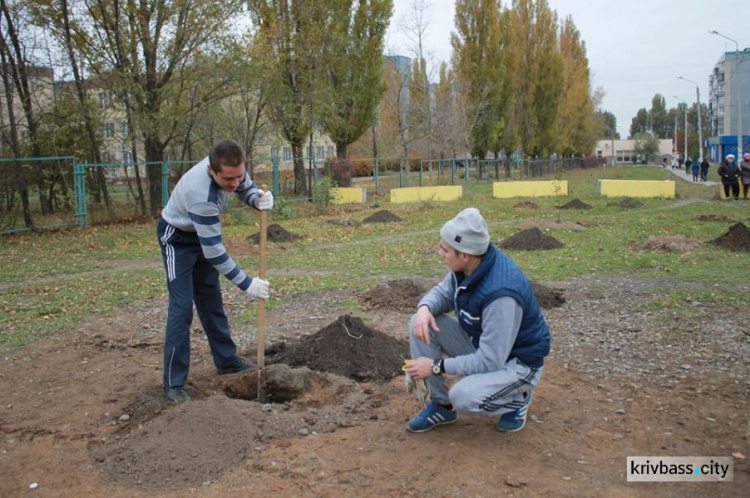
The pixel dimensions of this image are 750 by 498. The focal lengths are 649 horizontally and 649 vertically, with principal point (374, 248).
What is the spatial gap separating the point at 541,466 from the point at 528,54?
52788 mm

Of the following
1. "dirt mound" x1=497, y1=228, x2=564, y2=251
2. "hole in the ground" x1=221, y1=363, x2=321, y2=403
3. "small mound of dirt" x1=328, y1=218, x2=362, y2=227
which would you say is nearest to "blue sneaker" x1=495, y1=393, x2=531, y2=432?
"hole in the ground" x1=221, y1=363, x2=321, y2=403

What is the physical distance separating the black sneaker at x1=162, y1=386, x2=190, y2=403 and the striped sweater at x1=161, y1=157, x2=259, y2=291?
851mm

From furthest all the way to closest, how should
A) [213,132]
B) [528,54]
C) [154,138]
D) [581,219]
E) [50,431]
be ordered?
1. [528,54]
2. [213,132]
3. [154,138]
4. [581,219]
5. [50,431]

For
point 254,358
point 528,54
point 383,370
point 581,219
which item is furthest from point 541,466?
point 528,54

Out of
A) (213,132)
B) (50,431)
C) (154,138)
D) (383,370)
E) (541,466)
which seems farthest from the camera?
(213,132)

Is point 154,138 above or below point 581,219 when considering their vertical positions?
above

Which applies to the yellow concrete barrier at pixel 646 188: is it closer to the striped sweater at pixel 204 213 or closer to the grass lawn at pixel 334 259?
the grass lawn at pixel 334 259

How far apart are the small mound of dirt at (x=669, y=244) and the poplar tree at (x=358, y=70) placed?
18753 millimetres

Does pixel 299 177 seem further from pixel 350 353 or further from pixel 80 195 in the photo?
pixel 350 353

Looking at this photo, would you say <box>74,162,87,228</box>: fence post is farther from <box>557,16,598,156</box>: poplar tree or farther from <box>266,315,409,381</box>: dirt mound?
<box>557,16,598,156</box>: poplar tree

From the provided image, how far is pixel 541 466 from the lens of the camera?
11.1ft

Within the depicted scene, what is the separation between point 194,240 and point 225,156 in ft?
2.26

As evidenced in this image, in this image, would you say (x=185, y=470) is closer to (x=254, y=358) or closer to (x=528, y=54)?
(x=254, y=358)

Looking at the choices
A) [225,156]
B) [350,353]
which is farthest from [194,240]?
[350,353]
